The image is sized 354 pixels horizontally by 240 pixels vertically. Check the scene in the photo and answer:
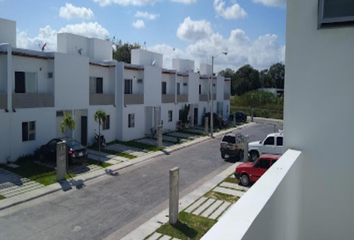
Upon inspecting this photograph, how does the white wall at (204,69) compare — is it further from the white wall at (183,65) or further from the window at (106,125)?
the window at (106,125)

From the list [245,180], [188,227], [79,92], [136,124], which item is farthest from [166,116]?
[188,227]

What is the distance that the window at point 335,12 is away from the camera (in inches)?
206

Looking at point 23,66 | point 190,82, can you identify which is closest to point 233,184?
point 23,66

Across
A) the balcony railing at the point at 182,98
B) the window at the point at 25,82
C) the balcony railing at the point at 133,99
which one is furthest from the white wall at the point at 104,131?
the balcony railing at the point at 182,98

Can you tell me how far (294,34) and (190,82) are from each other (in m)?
31.7

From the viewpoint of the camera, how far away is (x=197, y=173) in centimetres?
1833

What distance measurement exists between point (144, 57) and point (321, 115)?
2703cm

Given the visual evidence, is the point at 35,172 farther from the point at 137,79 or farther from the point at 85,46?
the point at 137,79

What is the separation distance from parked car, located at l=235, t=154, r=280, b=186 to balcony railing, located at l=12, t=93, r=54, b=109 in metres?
13.0

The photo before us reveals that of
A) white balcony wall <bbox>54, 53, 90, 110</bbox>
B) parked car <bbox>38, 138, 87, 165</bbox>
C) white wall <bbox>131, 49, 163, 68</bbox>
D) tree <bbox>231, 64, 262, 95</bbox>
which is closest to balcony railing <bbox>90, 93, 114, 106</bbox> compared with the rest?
white balcony wall <bbox>54, 53, 90, 110</bbox>

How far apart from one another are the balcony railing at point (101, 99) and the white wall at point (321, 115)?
19.9 meters

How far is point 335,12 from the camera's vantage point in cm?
530

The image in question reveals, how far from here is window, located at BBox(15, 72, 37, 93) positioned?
769 inches

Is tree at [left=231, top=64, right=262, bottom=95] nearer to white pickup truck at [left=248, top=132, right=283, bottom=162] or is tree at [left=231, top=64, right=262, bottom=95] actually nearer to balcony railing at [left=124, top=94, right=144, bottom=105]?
balcony railing at [left=124, top=94, right=144, bottom=105]
